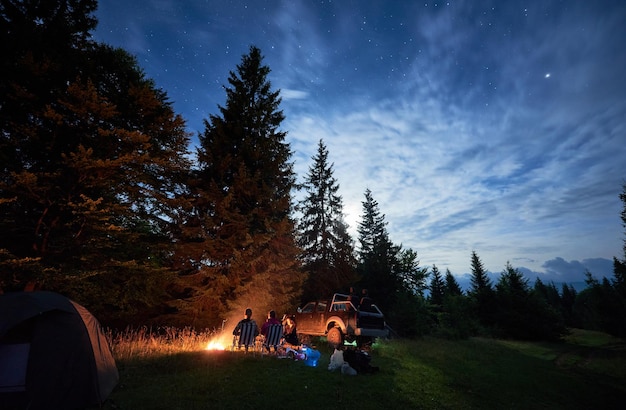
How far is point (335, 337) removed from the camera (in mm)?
12820

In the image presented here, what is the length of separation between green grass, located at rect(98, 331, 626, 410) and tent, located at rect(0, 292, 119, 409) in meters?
0.55

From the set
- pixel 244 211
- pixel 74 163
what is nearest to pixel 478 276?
pixel 244 211

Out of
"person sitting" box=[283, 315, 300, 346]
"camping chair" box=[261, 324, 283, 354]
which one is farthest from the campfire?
→ "person sitting" box=[283, 315, 300, 346]

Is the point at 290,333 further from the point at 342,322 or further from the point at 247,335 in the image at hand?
the point at 342,322

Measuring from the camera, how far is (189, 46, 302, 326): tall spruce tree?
12727 mm

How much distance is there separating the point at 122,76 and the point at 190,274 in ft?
32.7

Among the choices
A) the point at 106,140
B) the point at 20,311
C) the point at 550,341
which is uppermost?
the point at 106,140

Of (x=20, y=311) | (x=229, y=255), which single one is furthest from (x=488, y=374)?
(x=20, y=311)

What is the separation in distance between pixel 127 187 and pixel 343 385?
10.5 m

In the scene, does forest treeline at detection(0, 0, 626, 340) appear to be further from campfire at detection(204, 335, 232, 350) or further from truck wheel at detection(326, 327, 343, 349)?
truck wheel at detection(326, 327, 343, 349)

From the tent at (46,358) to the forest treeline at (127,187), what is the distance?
409cm

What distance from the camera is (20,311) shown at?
16.4ft

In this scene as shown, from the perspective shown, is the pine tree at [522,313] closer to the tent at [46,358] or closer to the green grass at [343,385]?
the green grass at [343,385]

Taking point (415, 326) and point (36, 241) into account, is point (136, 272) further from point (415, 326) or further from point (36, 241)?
point (415, 326)
